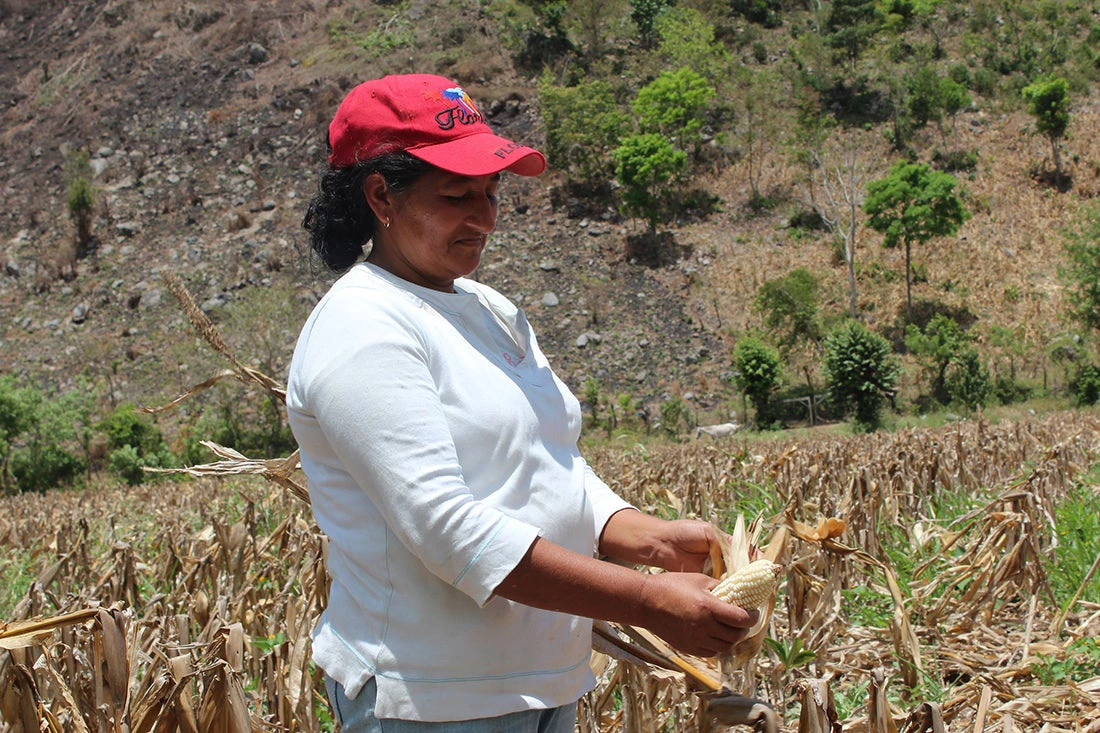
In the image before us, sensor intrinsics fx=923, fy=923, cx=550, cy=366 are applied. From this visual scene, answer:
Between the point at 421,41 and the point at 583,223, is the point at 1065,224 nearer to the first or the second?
the point at 583,223

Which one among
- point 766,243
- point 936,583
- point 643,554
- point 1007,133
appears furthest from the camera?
point 1007,133

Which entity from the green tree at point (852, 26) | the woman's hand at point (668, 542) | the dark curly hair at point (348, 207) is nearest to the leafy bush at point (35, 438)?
the dark curly hair at point (348, 207)

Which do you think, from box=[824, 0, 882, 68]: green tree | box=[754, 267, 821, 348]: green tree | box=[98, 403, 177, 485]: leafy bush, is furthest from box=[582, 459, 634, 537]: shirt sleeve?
box=[824, 0, 882, 68]: green tree

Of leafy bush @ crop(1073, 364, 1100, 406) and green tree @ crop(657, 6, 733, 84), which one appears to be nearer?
leafy bush @ crop(1073, 364, 1100, 406)

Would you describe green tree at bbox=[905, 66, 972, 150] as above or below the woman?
below

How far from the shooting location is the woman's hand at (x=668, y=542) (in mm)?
1738

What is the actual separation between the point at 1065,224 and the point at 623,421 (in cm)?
1949

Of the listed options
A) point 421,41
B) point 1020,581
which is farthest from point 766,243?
point 1020,581

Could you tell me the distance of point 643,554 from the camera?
177cm

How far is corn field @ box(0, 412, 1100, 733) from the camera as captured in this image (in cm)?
183

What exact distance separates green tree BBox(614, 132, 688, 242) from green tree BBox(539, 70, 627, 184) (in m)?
2.26

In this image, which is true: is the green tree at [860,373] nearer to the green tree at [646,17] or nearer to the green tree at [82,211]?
the green tree at [646,17]

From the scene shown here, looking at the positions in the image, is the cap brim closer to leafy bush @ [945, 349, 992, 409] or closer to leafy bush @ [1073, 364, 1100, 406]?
leafy bush @ [945, 349, 992, 409]

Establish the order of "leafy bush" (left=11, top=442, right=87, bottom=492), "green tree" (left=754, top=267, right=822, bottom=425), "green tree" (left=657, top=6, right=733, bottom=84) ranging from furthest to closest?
1. "green tree" (left=657, top=6, right=733, bottom=84)
2. "green tree" (left=754, top=267, right=822, bottom=425)
3. "leafy bush" (left=11, top=442, right=87, bottom=492)
